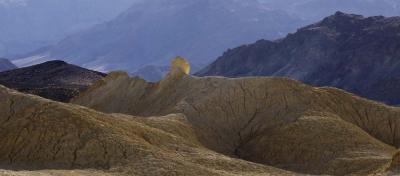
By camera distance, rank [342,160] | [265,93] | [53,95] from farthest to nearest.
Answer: [53,95] < [265,93] < [342,160]

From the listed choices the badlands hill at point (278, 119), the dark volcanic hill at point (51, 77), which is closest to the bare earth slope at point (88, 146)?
the badlands hill at point (278, 119)

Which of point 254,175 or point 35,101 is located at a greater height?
point 35,101

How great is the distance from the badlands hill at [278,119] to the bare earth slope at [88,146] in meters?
6.36

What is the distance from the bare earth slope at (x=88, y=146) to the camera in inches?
1559

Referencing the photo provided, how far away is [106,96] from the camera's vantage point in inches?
2827

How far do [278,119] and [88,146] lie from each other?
63.6 ft

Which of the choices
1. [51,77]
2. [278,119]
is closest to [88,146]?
[278,119]

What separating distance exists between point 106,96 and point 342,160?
2986 centimetres

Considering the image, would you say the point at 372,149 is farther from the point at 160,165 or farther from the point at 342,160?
the point at 160,165

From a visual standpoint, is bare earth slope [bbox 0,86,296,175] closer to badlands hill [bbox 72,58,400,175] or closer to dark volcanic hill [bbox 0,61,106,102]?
badlands hill [bbox 72,58,400,175]

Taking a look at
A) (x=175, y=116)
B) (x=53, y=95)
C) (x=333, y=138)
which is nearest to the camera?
(x=333, y=138)

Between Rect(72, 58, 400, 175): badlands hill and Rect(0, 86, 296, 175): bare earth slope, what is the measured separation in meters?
6.36

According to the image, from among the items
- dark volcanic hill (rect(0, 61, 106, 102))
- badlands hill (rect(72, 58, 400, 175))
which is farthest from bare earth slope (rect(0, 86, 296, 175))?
dark volcanic hill (rect(0, 61, 106, 102))

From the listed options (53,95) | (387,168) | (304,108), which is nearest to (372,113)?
(304,108)
